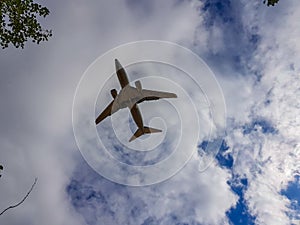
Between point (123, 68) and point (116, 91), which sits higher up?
point (123, 68)

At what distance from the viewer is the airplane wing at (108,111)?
41.7 m

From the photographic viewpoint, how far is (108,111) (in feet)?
140

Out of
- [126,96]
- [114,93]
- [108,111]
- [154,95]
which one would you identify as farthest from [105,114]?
[154,95]

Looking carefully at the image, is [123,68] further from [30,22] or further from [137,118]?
[30,22]

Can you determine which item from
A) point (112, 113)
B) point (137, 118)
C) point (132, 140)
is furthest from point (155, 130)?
point (112, 113)

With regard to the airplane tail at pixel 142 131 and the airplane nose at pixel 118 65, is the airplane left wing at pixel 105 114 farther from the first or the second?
the airplane tail at pixel 142 131

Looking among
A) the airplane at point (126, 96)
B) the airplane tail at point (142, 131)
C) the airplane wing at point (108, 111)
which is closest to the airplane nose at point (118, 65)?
the airplane at point (126, 96)

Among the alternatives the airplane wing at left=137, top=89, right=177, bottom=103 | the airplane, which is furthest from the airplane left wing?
the airplane wing at left=137, top=89, right=177, bottom=103

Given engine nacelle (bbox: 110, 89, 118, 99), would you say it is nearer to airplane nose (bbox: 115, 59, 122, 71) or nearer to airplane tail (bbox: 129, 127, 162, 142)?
airplane nose (bbox: 115, 59, 122, 71)

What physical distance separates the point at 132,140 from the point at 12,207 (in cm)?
4587

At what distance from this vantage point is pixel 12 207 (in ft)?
A: 20.2

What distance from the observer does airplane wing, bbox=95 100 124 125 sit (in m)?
41.7

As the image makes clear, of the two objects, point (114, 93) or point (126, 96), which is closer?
point (114, 93)

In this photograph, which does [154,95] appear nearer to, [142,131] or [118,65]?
[118,65]
